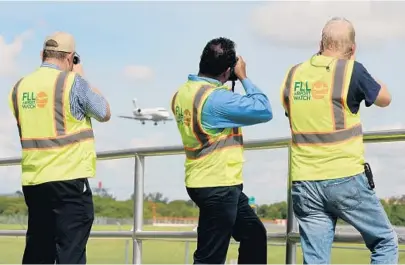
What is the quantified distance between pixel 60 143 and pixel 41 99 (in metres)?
0.27

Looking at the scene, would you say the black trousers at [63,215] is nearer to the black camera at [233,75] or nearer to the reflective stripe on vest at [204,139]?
the reflective stripe on vest at [204,139]

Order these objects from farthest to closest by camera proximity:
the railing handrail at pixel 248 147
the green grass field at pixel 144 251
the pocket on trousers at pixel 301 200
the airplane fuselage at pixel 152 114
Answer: the airplane fuselage at pixel 152 114, the green grass field at pixel 144 251, the railing handrail at pixel 248 147, the pocket on trousers at pixel 301 200

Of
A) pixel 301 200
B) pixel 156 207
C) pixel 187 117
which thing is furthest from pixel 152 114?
pixel 301 200

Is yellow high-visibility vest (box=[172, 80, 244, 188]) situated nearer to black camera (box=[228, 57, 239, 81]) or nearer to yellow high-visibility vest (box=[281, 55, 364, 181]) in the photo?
black camera (box=[228, 57, 239, 81])

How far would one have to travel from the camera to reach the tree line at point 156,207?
5695 mm

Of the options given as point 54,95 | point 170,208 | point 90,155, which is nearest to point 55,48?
point 54,95

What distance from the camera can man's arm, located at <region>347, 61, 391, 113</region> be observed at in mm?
4957

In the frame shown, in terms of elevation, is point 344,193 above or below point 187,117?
below

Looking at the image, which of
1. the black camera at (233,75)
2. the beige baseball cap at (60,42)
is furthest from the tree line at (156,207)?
the beige baseball cap at (60,42)

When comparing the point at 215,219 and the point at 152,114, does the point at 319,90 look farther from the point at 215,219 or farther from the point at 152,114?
the point at 152,114

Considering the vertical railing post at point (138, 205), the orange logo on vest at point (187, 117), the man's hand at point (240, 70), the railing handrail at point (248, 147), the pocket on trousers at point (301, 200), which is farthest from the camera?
the vertical railing post at point (138, 205)

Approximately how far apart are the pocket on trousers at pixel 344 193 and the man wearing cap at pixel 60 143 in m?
1.34

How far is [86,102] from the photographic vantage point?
5.49m

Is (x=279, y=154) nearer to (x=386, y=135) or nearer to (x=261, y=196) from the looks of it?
(x=261, y=196)
